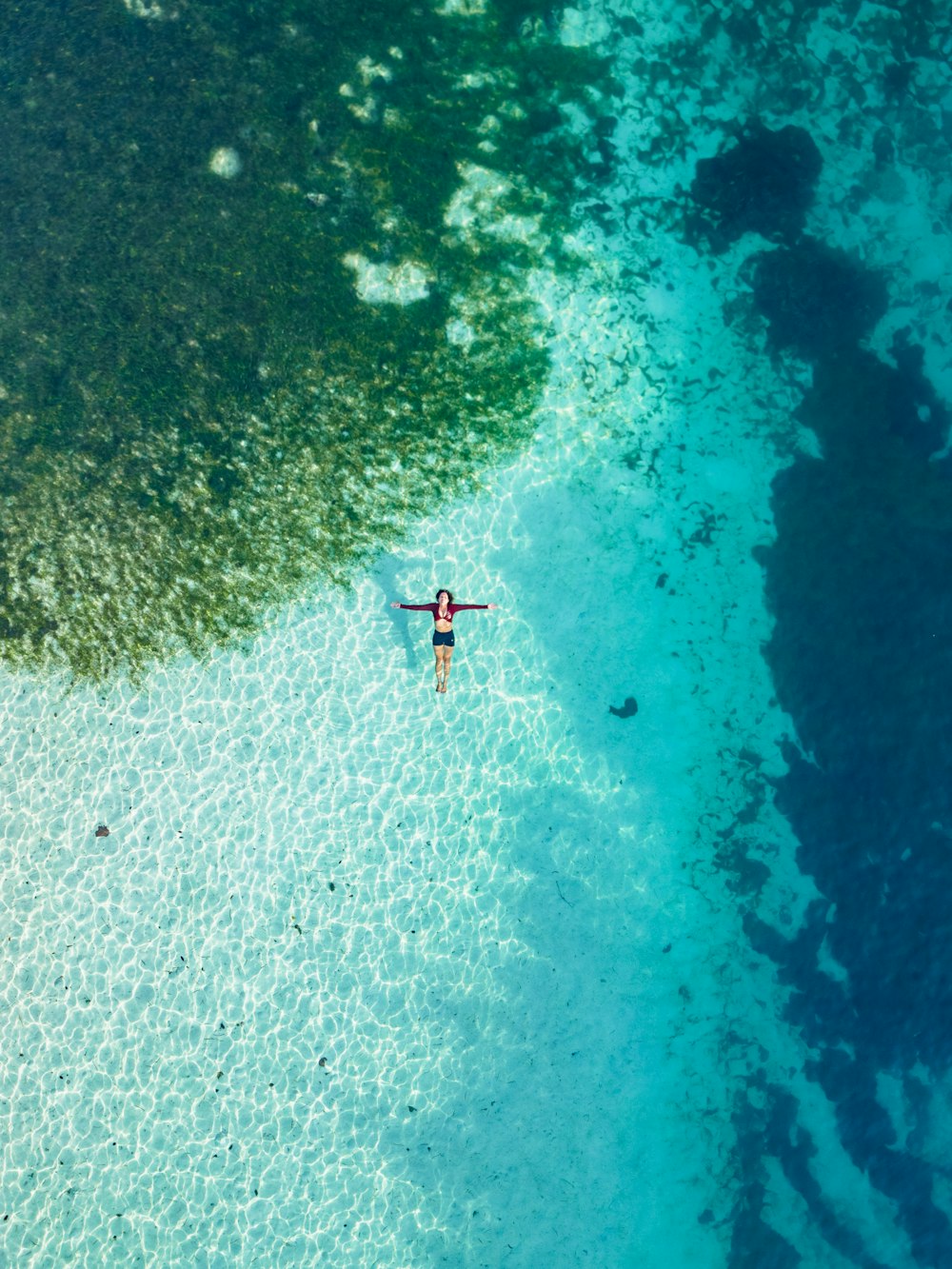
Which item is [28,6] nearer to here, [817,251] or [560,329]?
[560,329]

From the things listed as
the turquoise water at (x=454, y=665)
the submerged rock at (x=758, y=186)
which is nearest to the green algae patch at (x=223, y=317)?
the turquoise water at (x=454, y=665)

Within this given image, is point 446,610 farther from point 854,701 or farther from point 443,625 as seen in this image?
point 854,701

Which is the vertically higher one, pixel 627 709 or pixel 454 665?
pixel 454 665

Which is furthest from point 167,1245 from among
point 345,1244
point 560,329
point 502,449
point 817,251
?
point 817,251

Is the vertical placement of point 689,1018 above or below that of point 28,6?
below

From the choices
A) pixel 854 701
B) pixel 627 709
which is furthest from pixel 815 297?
pixel 627 709

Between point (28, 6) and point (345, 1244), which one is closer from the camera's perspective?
point (345, 1244)

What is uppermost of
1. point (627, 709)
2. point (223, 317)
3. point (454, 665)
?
point (223, 317)

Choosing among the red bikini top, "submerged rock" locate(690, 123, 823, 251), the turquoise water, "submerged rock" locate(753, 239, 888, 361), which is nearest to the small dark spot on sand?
the turquoise water
